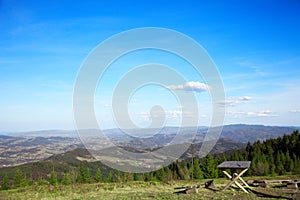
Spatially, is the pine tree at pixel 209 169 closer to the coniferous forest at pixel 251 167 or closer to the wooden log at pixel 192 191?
the coniferous forest at pixel 251 167

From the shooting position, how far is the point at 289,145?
52.7 metres

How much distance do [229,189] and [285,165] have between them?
31.6 m

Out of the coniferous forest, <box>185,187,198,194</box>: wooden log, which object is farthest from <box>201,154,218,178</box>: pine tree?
<box>185,187,198,194</box>: wooden log

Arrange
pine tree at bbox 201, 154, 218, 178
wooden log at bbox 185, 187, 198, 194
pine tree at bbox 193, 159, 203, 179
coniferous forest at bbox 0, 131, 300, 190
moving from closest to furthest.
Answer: wooden log at bbox 185, 187, 198, 194, coniferous forest at bbox 0, 131, 300, 190, pine tree at bbox 193, 159, 203, 179, pine tree at bbox 201, 154, 218, 178

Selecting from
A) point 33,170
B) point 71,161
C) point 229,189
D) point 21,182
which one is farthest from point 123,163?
point 71,161

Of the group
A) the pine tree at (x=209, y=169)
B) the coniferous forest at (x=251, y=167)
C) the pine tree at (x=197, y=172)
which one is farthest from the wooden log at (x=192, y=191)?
the pine tree at (x=209, y=169)

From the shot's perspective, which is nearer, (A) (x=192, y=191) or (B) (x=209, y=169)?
(A) (x=192, y=191)

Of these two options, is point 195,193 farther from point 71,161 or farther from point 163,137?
point 71,161

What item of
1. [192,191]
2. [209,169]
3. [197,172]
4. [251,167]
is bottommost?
[197,172]

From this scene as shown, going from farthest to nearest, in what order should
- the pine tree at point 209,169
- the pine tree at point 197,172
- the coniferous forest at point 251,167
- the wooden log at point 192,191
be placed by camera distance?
1. the pine tree at point 209,169
2. the pine tree at point 197,172
3. the coniferous forest at point 251,167
4. the wooden log at point 192,191

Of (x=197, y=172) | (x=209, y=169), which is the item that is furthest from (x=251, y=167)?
(x=197, y=172)

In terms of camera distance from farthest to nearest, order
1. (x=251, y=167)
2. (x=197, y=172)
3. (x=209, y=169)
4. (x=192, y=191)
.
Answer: (x=209, y=169) < (x=197, y=172) < (x=251, y=167) < (x=192, y=191)

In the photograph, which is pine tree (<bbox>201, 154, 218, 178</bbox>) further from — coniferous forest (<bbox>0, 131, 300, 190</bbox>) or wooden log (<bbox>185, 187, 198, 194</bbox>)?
wooden log (<bbox>185, 187, 198, 194</bbox>)

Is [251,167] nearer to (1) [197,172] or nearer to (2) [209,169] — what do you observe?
(2) [209,169]
